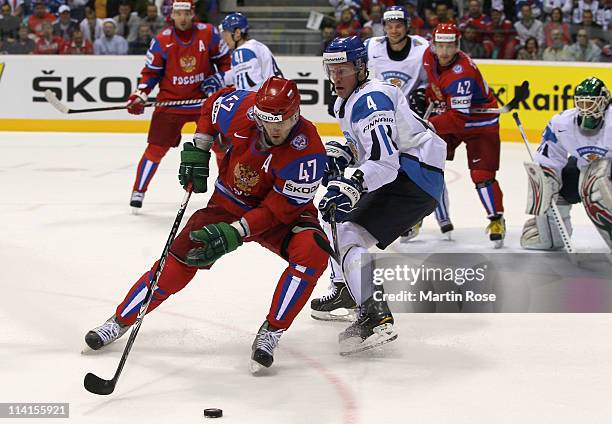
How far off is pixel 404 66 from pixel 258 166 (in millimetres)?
2677

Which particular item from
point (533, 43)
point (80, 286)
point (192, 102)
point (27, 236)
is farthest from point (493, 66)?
point (80, 286)

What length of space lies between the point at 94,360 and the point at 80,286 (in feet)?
4.10

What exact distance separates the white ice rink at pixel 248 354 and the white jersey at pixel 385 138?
0.63 m

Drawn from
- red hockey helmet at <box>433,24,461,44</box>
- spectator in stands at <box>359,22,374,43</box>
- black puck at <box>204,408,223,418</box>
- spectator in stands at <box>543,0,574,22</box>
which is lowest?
black puck at <box>204,408,223,418</box>

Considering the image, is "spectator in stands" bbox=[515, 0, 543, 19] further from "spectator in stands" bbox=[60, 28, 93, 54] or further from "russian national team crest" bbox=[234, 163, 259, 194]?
"russian national team crest" bbox=[234, 163, 259, 194]

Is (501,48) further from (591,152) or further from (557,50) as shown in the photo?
(591,152)

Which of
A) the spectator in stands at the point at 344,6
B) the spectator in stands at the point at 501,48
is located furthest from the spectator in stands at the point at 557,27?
the spectator in stands at the point at 344,6

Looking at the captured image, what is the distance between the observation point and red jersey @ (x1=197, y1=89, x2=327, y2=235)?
3.59m

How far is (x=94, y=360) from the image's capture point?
12.1 feet

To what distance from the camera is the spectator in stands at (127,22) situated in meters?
11.0

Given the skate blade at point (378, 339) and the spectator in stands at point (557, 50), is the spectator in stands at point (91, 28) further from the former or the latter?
the skate blade at point (378, 339)

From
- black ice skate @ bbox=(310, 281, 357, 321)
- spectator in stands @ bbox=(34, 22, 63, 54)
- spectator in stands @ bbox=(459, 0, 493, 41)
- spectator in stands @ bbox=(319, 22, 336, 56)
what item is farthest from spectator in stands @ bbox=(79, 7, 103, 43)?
black ice skate @ bbox=(310, 281, 357, 321)

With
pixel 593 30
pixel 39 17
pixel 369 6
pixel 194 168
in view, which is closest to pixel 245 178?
pixel 194 168

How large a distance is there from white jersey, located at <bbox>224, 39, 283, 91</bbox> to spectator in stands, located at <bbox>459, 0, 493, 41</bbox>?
392cm
